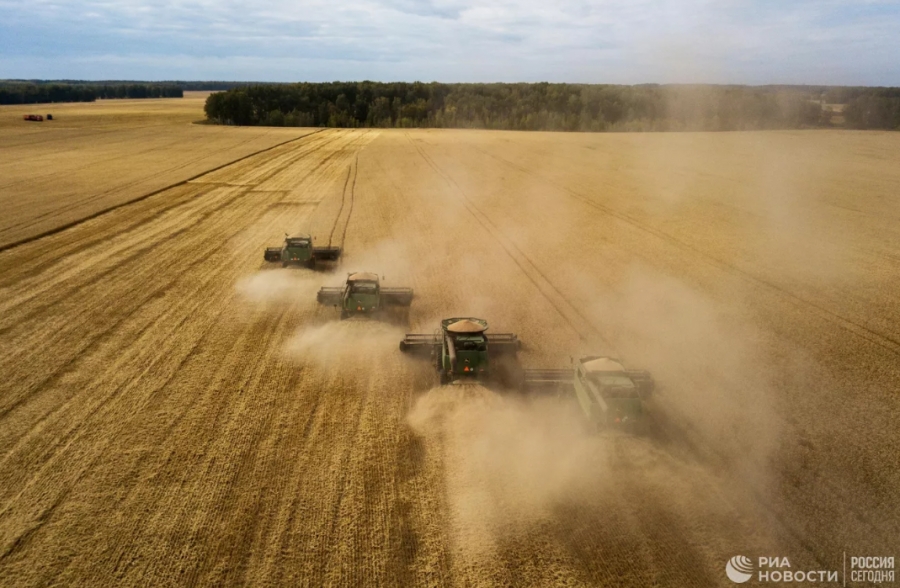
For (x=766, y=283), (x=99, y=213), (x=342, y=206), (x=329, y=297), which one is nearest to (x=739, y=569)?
(x=329, y=297)

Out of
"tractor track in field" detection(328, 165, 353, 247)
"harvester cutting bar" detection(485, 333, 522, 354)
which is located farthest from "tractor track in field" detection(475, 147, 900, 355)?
"tractor track in field" detection(328, 165, 353, 247)

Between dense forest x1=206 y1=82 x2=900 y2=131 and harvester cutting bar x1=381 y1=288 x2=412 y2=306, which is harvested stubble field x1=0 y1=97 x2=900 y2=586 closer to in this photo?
harvester cutting bar x1=381 y1=288 x2=412 y2=306

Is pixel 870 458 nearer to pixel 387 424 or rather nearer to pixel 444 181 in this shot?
pixel 387 424

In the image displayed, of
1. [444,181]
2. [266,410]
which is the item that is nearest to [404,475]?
[266,410]

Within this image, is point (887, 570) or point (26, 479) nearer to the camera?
point (887, 570)

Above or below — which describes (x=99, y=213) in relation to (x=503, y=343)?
above

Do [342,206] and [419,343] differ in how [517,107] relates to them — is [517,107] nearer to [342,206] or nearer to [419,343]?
[342,206]
